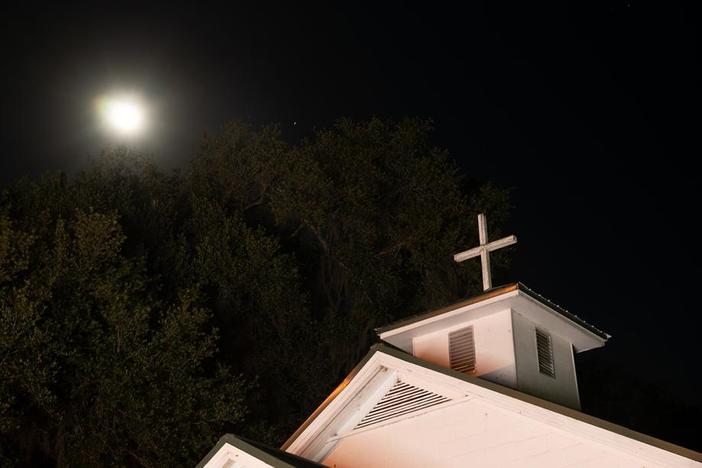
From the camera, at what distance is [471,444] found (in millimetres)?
10008

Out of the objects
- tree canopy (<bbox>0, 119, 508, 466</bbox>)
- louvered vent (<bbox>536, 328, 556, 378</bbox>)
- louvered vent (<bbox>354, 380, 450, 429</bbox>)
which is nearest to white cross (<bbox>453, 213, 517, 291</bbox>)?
louvered vent (<bbox>536, 328, 556, 378</bbox>)

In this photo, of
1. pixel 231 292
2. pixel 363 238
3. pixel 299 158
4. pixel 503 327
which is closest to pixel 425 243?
pixel 363 238

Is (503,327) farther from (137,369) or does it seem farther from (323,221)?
(323,221)

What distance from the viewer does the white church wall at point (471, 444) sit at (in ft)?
30.4

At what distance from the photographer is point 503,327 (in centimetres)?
1191

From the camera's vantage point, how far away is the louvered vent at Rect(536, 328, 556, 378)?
12.1 m

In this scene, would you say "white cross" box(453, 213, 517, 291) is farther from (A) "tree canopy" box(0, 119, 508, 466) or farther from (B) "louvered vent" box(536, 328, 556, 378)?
(A) "tree canopy" box(0, 119, 508, 466)

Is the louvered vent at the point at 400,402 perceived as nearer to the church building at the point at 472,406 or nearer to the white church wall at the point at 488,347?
the church building at the point at 472,406

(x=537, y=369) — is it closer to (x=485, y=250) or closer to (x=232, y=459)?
(x=485, y=250)

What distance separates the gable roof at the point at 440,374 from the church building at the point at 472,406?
14mm

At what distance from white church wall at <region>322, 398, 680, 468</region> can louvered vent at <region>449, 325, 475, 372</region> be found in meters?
1.64

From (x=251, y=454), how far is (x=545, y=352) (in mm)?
5561

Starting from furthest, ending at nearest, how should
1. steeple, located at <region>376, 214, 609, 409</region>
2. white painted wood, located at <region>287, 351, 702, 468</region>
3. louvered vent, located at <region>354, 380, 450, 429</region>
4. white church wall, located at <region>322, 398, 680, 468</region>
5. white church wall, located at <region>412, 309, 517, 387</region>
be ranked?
steeple, located at <region>376, 214, 609, 409</region> → white church wall, located at <region>412, 309, 517, 387</region> → louvered vent, located at <region>354, 380, 450, 429</region> → white church wall, located at <region>322, 398, 680, 468</region> → white painted wood, located at <region>287, 351, 702, 468</region>

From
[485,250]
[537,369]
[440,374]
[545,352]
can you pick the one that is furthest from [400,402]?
[485,250]
